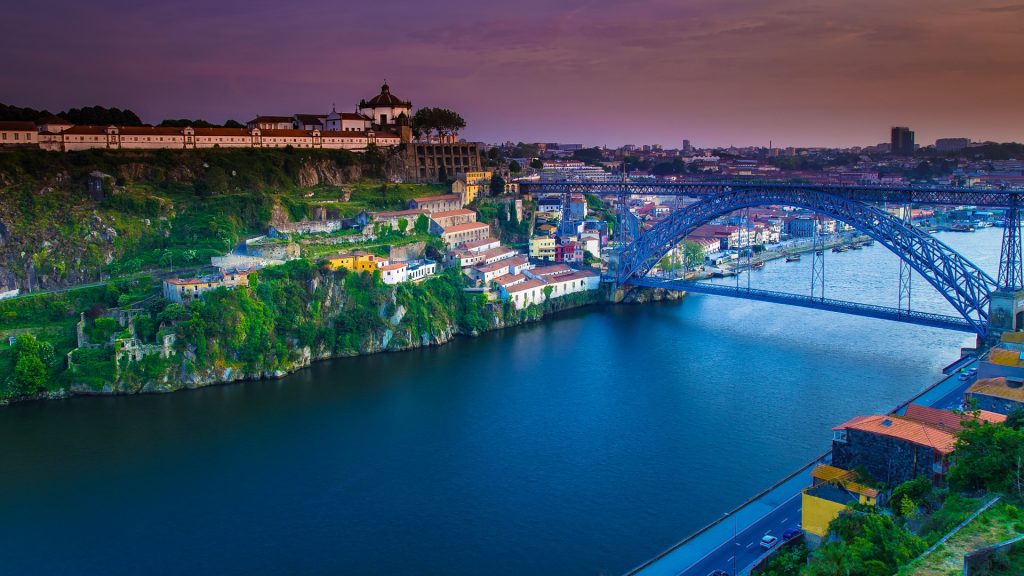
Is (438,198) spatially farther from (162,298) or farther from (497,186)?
A: (162,298)

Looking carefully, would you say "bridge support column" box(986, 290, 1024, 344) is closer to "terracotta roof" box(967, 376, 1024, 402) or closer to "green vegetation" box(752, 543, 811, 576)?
"terracotta roof" box(967, 376, 1024, 402)

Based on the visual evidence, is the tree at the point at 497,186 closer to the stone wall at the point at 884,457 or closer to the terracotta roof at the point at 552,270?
the terracotta roof at the point at 552,270

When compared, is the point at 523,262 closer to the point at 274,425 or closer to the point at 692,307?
the point at 692,307

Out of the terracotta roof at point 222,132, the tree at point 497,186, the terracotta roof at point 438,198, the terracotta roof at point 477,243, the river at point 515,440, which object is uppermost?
the terracotta roof at point 222,132

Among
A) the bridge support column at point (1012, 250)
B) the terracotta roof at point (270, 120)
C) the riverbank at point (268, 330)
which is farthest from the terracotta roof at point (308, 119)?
the bridge support column at point (1012, 250)

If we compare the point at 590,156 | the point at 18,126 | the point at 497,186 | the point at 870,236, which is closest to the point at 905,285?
the point at 870,236

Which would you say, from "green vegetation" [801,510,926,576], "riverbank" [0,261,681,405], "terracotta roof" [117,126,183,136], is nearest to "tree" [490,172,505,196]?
"riverbank" [0,261,681,405]
